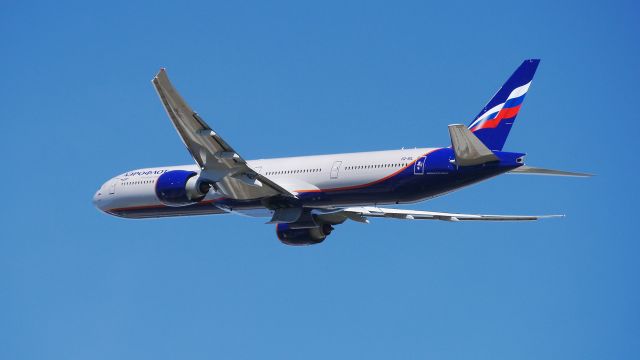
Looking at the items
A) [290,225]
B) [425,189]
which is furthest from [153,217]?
[425,189]

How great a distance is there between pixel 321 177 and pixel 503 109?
8.19 m

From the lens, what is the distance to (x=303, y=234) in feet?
187

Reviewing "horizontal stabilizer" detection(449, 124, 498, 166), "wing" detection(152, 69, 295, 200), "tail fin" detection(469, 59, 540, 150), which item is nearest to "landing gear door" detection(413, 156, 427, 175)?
"horizontal stabilizer" detection(449, 124, 498, 166)

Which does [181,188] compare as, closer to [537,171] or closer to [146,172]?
[146,172]

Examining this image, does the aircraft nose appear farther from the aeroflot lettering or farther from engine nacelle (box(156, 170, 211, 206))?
engine nacelle (box(156, 170, 211, 206))

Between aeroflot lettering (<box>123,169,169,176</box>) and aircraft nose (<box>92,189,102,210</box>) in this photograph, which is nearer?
aeroflot lettering (<box>123,169,169,176</box>)

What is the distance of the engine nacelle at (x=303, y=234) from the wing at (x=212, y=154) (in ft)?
15.5

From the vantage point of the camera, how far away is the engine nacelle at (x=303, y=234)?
186 feet

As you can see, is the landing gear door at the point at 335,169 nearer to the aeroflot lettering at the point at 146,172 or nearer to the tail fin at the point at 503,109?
the tail fin at the point at 503,109

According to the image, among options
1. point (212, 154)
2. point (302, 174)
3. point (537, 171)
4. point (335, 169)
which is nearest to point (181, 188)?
point (212, 154)

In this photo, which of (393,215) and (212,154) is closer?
(212,154)

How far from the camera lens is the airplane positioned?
47344 millimetres

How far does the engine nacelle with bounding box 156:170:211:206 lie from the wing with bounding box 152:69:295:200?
0.85 meters

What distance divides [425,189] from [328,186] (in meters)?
4.41
